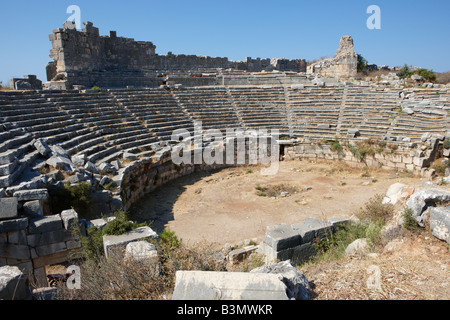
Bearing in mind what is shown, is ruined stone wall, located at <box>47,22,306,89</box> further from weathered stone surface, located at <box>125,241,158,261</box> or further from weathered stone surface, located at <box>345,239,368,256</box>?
weathered stone surface, located at <box>345,239,368,256</box>

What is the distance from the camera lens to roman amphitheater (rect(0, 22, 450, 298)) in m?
6.23

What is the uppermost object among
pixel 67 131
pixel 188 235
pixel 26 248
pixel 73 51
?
pixel 73 51

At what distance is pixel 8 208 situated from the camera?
5398 mm

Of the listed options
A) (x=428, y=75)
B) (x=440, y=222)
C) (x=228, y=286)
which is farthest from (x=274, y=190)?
(x=428, y=75)

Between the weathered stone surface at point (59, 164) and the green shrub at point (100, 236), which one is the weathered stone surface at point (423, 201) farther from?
the weathered stone surface at point (59, 164)

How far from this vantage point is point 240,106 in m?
17.1

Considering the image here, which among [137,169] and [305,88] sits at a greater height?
[305,88]

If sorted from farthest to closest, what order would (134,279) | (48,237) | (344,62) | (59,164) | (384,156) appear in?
(344,62), (384,156), (59,164), (48,237), (134,279)

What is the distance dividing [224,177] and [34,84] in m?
9.04

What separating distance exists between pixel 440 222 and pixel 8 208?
7071 mm

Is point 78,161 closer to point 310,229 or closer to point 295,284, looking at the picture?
point 310,229

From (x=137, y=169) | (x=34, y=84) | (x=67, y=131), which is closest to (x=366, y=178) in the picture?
(x=137, y=169)
